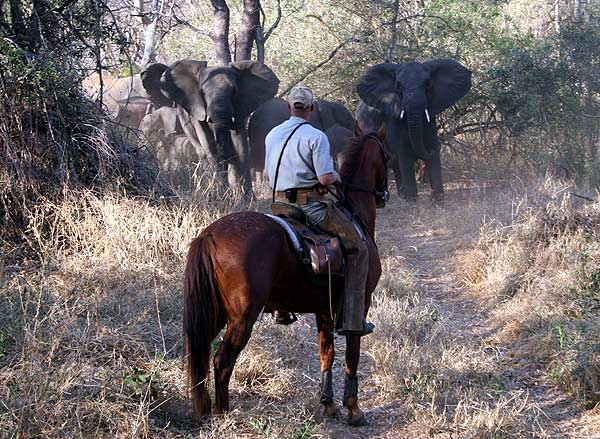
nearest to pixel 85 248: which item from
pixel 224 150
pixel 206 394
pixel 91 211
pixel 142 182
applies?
pixel 91 211

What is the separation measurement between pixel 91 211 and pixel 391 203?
6577 mm

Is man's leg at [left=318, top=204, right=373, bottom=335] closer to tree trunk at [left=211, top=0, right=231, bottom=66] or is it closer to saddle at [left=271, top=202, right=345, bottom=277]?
saddle at [left=271, top=202, right=345, bottom=277]

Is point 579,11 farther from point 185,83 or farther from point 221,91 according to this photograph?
point 185,83

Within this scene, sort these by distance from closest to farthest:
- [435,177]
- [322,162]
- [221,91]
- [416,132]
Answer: [322,162] < [416,132] < [435,177] < [221,91]

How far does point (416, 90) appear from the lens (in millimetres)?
Answer: 14273

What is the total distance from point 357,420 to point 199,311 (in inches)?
52.3

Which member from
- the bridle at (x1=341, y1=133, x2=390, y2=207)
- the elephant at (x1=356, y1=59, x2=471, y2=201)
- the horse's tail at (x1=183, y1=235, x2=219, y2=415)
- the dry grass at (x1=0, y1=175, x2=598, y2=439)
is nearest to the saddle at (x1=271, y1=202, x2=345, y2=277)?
the bridle at (x1=341, y1=133, x2=390, y2=207)

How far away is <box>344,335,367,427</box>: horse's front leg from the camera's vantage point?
5.77m

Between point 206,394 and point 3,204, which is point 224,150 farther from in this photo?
point 206,394

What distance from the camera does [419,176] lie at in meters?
16.2

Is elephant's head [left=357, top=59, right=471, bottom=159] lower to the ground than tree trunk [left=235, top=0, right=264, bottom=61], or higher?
lower

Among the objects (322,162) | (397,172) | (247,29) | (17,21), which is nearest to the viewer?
(322,162)

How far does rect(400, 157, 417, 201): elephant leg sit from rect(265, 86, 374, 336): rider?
8918 millimetres

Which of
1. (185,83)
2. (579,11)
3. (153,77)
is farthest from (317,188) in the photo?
(579,11)
